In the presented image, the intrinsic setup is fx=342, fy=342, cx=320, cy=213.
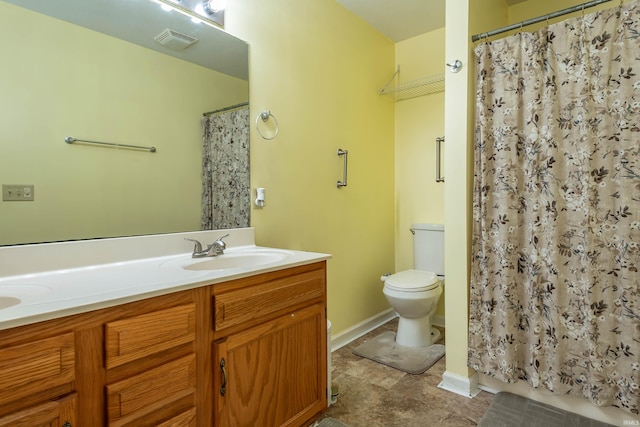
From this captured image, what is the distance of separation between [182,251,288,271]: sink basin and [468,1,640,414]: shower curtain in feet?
3.67

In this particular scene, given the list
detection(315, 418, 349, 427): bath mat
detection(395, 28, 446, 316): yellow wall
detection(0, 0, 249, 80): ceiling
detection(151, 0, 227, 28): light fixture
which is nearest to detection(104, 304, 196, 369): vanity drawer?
detection(315, 418, 349, 427): bath mat

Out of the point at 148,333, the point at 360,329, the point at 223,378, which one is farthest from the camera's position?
the point at 360,329

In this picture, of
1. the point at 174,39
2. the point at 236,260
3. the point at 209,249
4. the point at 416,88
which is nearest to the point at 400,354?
the point at 236,260

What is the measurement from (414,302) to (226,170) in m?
1.52

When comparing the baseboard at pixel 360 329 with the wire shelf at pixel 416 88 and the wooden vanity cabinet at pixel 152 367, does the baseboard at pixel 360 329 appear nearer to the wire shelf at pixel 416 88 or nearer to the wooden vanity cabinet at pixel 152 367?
the wooden vanity cabinet at pixel 152 367

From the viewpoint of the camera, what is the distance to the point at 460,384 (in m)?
1.95

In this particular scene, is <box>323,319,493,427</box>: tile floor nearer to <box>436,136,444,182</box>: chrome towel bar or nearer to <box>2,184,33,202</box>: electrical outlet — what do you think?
<box>436,136,444,182</box>: chrome towel bar

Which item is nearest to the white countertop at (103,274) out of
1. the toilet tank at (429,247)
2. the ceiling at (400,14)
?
the toilet tank at (429,247)

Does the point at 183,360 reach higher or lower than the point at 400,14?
lower

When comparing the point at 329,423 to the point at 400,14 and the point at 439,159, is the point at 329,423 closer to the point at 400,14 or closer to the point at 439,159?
the point at 439,159

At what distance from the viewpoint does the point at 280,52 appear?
7.06 feet

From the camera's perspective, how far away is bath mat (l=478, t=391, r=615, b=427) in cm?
164

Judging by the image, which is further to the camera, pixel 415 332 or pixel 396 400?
pixel 415 332

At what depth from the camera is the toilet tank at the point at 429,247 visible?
2.78m
